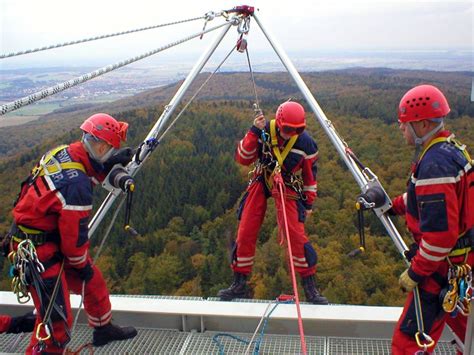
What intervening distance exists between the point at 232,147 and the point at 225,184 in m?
5.54

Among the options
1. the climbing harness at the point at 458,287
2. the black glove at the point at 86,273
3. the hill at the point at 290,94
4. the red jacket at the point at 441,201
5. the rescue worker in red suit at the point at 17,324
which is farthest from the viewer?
the hill at the point at 290,94

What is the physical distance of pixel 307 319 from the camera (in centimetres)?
404

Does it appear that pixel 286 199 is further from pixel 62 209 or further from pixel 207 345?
pixel 62 209

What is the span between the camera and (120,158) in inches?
146

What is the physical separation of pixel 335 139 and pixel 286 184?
2.41ft

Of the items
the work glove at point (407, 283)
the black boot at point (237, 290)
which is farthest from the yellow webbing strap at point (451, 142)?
the black boot at point (237, 290)

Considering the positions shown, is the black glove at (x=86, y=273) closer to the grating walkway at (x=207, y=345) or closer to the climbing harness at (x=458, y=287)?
the grating walkway at (x=207, y=345)

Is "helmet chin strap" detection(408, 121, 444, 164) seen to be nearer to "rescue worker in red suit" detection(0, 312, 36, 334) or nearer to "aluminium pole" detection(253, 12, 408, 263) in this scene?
"aluminium pole" detection(253, 12, 408, 263)

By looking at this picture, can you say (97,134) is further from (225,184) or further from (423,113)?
(225,184)

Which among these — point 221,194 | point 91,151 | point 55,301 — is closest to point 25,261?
point 55,301

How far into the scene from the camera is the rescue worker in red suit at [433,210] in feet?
8.80

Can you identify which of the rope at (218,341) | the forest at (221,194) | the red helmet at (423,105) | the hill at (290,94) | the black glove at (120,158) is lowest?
the forest at (221,194)

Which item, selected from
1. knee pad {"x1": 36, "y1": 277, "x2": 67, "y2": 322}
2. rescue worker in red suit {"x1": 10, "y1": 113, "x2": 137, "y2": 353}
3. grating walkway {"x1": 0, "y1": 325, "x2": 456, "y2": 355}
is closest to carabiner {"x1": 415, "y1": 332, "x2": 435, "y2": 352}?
grating walkway {"x1": 0, "y1": 325, "x2": 456, "y2": 355}

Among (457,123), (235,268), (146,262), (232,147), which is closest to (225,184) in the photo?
(232,147)
